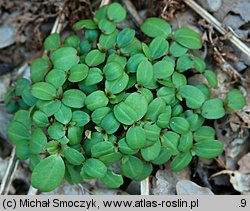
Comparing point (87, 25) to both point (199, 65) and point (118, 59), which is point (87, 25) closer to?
point (118, 59)

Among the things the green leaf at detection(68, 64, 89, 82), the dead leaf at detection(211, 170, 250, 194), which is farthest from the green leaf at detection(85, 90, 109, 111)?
the dead leaf at detection(211, 170, 250, 194)

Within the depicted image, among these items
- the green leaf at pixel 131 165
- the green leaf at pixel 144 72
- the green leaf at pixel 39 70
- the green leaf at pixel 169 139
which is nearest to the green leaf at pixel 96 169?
the green leaf at pixel 131 165

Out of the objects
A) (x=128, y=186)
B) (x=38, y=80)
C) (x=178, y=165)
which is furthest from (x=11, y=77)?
(x=178, y=165)

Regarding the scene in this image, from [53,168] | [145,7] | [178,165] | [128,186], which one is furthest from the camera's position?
[145,7]

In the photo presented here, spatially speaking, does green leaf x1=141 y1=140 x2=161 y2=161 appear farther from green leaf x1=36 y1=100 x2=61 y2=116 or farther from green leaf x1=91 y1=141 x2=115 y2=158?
green leaf x1=36 y1=100 x2=61 y2=116
